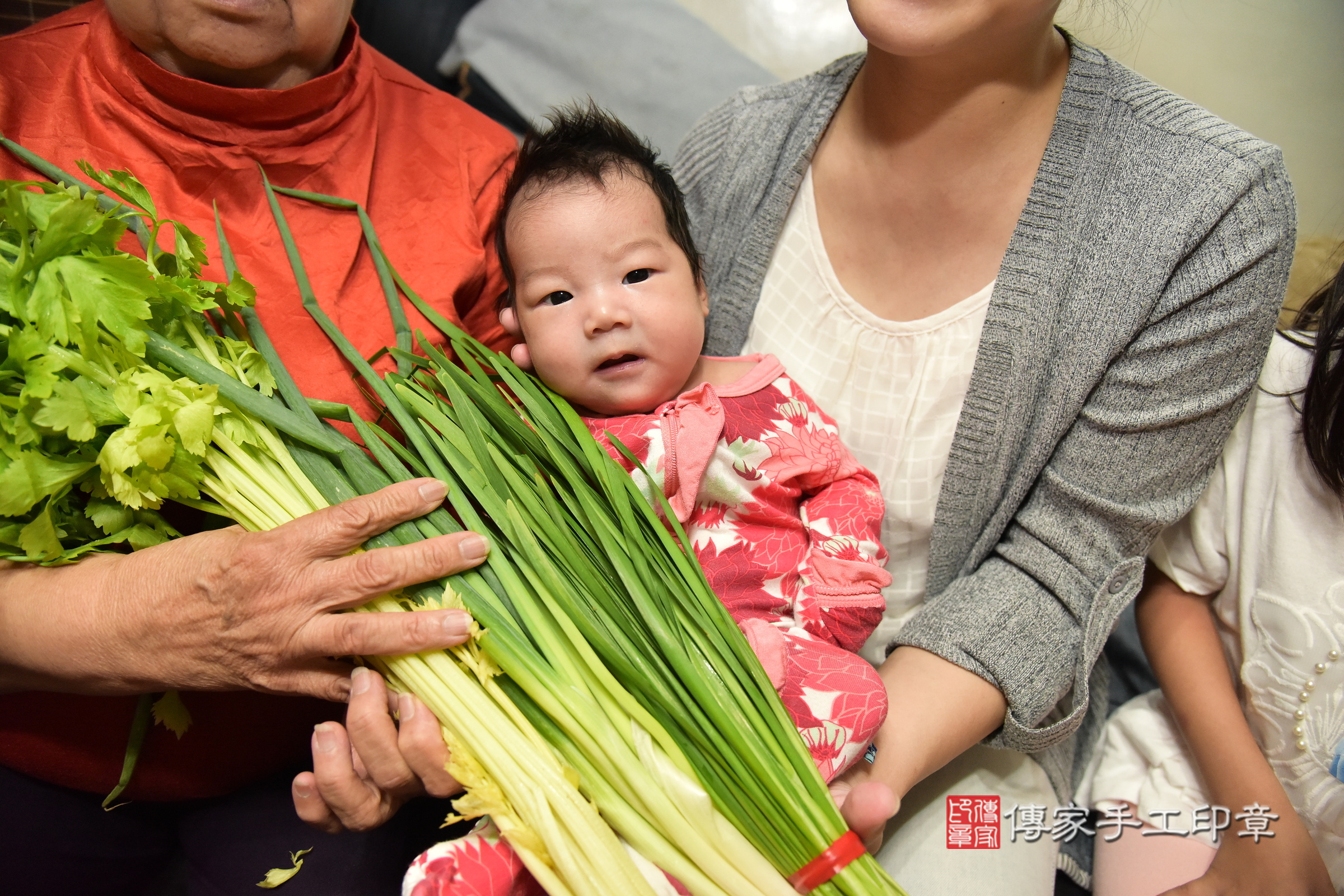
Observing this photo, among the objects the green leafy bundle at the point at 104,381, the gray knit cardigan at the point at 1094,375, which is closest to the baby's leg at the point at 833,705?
the gray knit cardigan at the point at 1094,375

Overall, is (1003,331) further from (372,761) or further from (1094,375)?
(372,761)

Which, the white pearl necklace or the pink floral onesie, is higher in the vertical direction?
the pink floral onesie

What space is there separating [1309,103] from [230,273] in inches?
71.9

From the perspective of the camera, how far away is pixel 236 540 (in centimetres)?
87

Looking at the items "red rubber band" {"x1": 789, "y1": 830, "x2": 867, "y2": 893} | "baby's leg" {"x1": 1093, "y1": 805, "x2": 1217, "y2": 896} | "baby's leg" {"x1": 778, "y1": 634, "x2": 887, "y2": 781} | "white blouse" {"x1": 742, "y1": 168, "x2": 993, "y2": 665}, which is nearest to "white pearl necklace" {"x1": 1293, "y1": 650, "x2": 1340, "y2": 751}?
"baby's leg" {"x1": 1093, "y1": 805, "x2": 1217, "y2": 896}

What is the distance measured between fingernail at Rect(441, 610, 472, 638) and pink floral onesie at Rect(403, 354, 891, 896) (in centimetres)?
26

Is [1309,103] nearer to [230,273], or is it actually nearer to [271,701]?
[230,273]

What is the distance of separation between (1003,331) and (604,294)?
0.56 metres

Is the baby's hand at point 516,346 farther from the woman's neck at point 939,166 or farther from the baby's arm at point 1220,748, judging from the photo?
the baby's arm at point 1220,748

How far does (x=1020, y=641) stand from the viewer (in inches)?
45.9

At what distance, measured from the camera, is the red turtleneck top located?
108cm

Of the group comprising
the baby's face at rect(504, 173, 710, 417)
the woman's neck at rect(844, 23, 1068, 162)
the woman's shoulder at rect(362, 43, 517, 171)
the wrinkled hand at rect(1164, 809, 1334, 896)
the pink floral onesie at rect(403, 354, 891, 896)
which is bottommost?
the wrinkled hand at rect(1164, 809, 1334, 896)

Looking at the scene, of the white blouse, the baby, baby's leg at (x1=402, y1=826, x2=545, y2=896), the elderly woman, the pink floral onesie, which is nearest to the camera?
baby's leg at (x1=402, y1=826, x2=545, y2=896)

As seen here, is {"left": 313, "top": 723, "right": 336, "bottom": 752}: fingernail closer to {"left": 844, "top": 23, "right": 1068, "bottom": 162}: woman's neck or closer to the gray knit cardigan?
the gray knit cardigan
